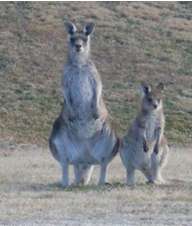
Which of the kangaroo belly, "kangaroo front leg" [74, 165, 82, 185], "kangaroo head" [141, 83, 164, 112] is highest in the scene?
"kangaroo head" [141, 83, 164, 112]

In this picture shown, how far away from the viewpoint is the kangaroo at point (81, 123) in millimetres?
15875

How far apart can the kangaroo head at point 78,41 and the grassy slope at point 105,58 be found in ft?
33.5

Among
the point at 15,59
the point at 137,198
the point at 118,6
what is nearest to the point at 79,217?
the point at 137,198

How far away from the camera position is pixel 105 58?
35000 mm

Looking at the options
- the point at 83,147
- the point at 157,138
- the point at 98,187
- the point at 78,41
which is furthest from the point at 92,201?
the point at 78,41

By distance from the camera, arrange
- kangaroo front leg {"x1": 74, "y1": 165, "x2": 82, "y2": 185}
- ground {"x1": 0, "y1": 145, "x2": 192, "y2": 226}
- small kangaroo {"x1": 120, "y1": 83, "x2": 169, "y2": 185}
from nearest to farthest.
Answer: ground {"x1": 0, "y1": 145, "x2": 192, "y2": 226}, small kangaroo {"x1": 120, "y1": 83, "x2": 169, "y2": 185}, kangaroo front leg {"x1": 74, "y1": 165, "x2": 82, "y2": 185}

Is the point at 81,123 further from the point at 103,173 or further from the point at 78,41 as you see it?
the point at 78,41

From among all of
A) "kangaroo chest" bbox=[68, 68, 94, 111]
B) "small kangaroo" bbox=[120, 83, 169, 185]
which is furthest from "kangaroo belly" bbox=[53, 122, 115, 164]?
"kangaroo chest" bbox=[68, 68, 94, 111]

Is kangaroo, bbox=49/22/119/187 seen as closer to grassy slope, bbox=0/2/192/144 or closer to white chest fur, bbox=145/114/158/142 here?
white chest fur, bbox=145/114/158/142

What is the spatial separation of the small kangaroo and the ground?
0.82 ft

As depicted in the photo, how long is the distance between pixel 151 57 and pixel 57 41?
3.20 m

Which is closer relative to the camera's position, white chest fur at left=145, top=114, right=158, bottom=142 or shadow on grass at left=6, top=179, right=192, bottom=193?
shadow on grass at left=6, top=179, right=192, bottom=193

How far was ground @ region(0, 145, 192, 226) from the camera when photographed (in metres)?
11.8

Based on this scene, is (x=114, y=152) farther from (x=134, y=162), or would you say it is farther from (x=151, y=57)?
(x=151, y=57)
